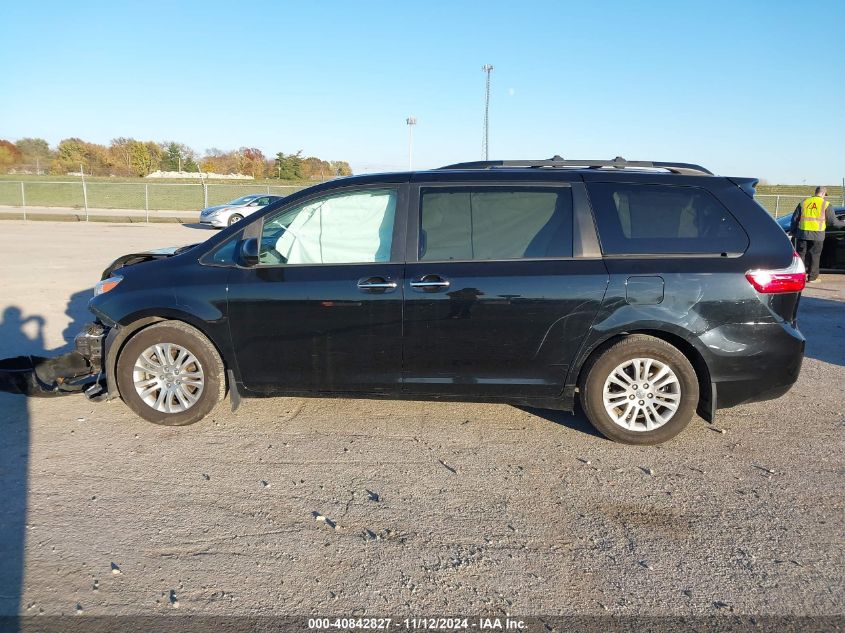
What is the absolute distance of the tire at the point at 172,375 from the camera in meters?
4.46

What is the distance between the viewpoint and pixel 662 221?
14.1 feet

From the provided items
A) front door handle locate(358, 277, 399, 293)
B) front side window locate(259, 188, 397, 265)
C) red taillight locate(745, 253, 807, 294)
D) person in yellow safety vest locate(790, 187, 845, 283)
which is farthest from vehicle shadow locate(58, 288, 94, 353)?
person in yellow safety vest locate(790, 187, 845, 283)

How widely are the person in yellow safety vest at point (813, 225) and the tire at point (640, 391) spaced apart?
880cm

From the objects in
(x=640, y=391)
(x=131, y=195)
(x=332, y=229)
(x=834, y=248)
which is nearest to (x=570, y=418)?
(x=640, y=391)

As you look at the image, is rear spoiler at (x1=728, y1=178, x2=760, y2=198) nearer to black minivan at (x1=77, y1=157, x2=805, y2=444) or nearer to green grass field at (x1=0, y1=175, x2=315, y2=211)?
black minivan at (x1=77, y1=157, x2=805, y2=444)

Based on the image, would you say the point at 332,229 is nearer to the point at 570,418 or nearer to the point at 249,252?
the point at 249,252

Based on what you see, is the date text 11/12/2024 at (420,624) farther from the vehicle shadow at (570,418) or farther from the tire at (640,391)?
the vehicle shadow at (570,418)

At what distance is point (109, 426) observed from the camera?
178 inches

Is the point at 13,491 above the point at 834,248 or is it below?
below

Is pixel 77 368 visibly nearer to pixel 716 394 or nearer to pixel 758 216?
pixel 716 394

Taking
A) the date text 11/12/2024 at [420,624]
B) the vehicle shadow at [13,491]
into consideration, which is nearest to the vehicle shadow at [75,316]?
the vehicle shadow at [13,491]

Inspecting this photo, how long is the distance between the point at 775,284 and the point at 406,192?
2619mm

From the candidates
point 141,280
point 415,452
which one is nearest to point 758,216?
point 415,452

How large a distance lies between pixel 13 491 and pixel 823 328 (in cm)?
875
